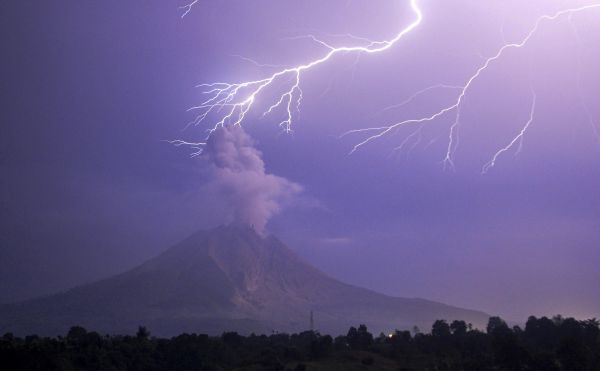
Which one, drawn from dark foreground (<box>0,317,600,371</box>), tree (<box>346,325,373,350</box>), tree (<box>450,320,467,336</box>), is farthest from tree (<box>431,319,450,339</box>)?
tree (<box>346,325,373,350</box>)

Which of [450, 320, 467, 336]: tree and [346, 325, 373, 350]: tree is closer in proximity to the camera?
[346, 325, 373, 350]: tree

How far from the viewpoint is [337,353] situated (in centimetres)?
4816

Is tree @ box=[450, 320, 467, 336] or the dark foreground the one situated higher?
tree @ box=[450, 320, 467, 336]

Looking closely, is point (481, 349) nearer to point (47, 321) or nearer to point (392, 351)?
point (392, 351)

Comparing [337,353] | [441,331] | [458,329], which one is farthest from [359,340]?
[458,329]

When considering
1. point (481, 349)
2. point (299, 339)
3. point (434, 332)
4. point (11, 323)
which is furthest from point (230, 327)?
point (481, 349)

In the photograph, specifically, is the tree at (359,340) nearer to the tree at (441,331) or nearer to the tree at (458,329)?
the tree at (441,331)

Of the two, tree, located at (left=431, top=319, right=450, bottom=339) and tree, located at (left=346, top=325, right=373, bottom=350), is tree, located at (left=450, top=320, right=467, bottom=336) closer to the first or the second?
tree, located at (left=431, top=319, right=450, bottom=339)

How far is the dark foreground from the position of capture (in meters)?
34.5

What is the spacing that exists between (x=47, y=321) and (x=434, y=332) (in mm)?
149569

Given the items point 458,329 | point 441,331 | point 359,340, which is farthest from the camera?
point 458,329

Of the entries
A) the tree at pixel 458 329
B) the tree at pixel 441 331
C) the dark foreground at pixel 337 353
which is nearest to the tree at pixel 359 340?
the dark foreground at pixel 337 353

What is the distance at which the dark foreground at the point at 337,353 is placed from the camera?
34.5 m

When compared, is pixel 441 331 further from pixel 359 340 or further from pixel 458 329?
pixel 359 340
